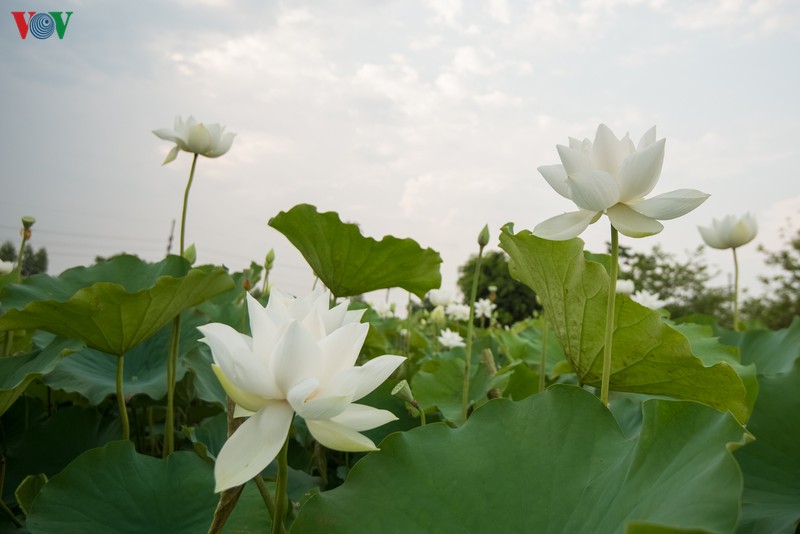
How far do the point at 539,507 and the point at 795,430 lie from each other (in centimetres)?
59

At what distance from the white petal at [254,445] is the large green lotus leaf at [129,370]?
0.71 meters

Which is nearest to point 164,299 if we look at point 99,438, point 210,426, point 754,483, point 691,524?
point 210,426

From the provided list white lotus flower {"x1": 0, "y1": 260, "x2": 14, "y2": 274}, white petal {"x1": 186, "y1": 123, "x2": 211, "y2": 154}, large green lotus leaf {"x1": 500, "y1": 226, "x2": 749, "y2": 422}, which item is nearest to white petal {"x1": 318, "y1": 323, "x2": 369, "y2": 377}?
large green lotus leaf {"x1": 500, "y1": 226, "x2": 749, "y2": 422}

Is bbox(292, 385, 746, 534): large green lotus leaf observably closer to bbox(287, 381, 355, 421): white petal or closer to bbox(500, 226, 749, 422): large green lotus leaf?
bbox(287, 381, 355, 421): white petal

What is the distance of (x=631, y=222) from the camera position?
2.14 feet

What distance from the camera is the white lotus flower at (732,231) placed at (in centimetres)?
179

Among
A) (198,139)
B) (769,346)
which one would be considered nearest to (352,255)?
(198,139)

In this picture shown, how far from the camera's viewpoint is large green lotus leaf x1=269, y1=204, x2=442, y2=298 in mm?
1151

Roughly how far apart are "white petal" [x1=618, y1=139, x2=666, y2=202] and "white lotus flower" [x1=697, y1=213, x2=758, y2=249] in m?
1.37

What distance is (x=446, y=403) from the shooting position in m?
1.20

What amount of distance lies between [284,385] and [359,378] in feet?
0.20

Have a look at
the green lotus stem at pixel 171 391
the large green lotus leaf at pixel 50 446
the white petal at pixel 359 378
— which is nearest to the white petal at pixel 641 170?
the white petal at pixel 359 378

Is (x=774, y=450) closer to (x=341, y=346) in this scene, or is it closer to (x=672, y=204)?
(x=672, y=204)

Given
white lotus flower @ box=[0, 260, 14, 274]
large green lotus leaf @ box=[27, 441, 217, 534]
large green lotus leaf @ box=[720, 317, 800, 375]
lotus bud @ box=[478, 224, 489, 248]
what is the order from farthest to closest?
white lotus flower @ box=[0, 260, 14, 274] < large green lotus leaf @ box=[720, 317, 800, 375] < lotus bud @ box=[478, 224, 489, 248] < large green lotus leaf @ box=[27, 441, 217, 534]
